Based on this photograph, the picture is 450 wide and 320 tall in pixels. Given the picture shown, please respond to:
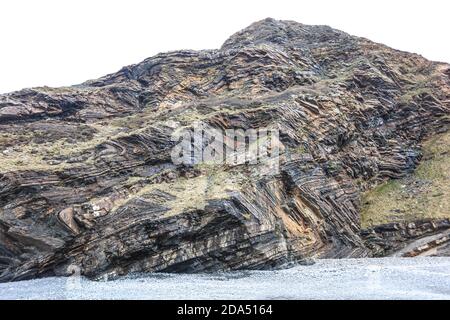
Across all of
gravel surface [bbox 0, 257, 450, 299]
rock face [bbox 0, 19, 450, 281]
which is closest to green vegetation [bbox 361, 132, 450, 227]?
rock face [bbox 0, 19, 450, 281]

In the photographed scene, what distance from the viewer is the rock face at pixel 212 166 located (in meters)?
23.4

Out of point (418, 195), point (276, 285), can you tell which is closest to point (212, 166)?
point (276, 285)

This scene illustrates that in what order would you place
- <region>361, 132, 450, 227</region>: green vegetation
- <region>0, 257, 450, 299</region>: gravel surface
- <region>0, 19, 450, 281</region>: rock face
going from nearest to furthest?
<region>0, 257, 450, 299</region>: gravel surface
<region>0, 19, 450, 281</region>: rock face
<region>361, 132, 450, 227</region>: green vegetation

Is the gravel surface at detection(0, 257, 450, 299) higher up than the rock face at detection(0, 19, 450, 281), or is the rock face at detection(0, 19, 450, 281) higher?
the rock face at detection(0, 19, 450, 281)

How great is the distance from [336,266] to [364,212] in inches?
431

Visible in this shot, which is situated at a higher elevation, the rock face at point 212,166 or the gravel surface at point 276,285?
the rock face at point 212,166

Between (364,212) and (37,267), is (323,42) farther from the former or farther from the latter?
(37,267)

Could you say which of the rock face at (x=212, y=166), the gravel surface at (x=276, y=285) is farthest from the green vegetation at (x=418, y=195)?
the gravel surface at (x=276, y=285)

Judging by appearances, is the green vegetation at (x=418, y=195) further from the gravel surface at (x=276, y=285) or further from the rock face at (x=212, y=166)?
the gravel surface at (x=276, y=285)

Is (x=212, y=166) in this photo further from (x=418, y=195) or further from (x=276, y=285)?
(x=418, y=195)

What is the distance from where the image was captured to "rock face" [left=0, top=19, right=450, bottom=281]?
23391mm

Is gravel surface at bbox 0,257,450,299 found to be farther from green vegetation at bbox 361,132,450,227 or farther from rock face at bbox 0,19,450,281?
green vegetation at bbox 361,132,450,227

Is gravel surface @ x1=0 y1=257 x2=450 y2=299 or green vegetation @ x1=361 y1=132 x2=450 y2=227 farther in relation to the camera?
green vegetation @ x1=361 y1=132 x2=450 y2=227
